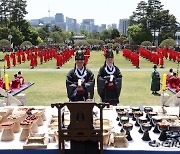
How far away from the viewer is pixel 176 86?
13.8 m

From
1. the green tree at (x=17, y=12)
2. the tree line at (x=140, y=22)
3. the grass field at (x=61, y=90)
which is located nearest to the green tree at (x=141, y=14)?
the tree line at (x=140, y=22)

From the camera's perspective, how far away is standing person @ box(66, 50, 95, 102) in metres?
7.38

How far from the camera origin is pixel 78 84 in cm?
713

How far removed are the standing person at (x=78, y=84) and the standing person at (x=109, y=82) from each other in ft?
1.39

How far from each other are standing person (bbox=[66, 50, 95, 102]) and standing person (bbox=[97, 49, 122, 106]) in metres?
0.42

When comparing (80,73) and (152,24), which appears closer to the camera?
(80,73)

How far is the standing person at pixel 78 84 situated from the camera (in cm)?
738

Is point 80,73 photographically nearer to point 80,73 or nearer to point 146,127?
point 80,73

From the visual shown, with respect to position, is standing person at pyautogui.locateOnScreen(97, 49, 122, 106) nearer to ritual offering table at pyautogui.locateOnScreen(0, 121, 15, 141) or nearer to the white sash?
the white sash

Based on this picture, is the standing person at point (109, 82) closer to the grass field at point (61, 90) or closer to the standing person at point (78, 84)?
the standing person at point (78, 84)

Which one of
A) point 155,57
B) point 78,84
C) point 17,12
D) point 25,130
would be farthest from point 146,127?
point 17,12

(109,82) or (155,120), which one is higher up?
(109,82)

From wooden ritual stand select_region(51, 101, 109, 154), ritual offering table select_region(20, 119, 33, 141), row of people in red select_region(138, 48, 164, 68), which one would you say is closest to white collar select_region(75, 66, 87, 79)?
ritual offering table select_region(20, 119, 33, 141)

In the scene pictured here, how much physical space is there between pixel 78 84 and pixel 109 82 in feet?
3.90
